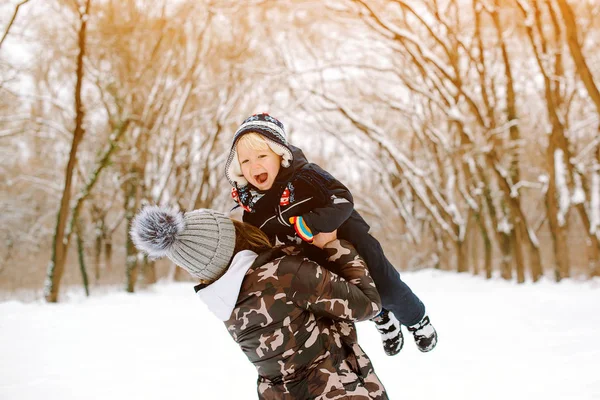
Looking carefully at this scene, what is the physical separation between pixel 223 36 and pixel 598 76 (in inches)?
423

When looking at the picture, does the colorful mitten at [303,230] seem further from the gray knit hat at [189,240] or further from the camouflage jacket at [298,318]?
the gray knit hat at [189,240]

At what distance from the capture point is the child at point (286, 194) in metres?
1.77

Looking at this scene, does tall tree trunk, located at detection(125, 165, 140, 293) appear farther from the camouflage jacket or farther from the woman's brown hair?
the camouflage jacket

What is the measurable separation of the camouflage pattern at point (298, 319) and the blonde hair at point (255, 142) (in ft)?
1.36

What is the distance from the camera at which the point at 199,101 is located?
54.2 ft

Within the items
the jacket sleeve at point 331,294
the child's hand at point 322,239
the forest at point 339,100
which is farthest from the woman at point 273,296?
the forest at point 339,100

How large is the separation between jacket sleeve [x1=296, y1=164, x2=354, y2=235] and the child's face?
0.34 feet

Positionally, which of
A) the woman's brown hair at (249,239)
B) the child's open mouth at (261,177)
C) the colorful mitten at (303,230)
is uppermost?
the child's open mouth at (261,177)

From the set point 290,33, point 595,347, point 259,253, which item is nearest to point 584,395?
point 595,347

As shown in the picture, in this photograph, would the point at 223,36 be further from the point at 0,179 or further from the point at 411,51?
the point at 0,179

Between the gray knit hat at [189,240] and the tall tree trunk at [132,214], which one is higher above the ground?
the gray knit hat at [189,240]

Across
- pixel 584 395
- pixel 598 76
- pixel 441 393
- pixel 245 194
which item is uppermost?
pixel 598 76

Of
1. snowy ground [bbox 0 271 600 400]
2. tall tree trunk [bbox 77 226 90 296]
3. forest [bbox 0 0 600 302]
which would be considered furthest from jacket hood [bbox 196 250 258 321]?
tall tree trunk [bbox 77 226 90 296]

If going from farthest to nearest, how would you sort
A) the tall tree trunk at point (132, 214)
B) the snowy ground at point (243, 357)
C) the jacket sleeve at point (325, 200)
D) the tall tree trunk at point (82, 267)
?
the tall tree trunk at point (82, 267), the tall tree trunk at point (132, 214), the snowy ground at point (243, 357), the jacket sleeve at point (325, 200)
